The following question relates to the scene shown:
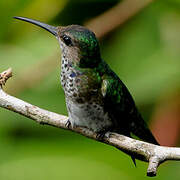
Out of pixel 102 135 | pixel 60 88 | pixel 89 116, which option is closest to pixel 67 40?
pixel 89 116

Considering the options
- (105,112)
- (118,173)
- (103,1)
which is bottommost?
(118,173)

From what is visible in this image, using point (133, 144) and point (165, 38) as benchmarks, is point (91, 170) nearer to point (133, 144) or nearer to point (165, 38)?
point (133, 144)

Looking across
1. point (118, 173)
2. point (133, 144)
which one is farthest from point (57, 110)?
point (133, 144)

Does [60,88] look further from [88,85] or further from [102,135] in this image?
[102,135]

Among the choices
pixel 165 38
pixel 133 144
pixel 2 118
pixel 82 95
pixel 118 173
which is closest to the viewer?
pixel 133 144

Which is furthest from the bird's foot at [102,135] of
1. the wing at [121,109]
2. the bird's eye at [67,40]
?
the bird's eye at [67,40]

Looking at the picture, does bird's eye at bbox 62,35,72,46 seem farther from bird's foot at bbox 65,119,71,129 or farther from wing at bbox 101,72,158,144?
bird's foot at bbox 65,119,71,129

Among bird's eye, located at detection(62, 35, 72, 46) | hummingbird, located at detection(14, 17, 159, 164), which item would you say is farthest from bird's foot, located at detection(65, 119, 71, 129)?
bird's eye, located at detection(62, 35, 72, 46)
